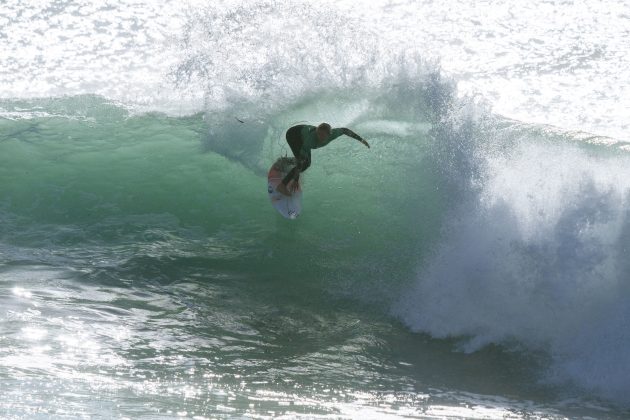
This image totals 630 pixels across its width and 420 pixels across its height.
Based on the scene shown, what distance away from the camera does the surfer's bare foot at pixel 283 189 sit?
9.30 m

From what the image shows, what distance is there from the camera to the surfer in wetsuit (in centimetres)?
842

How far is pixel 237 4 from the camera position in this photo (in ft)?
43.2

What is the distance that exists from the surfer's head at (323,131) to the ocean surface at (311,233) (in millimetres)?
1369

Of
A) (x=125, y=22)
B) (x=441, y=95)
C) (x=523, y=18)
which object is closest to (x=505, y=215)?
(x=441, y=95)

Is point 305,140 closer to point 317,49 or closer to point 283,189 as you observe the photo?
point 283,189

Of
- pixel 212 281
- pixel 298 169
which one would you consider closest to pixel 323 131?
pixel 298 169

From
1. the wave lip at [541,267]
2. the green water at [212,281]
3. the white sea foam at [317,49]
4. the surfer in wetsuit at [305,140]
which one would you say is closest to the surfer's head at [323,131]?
the surfer in wetsuit at [305,140]

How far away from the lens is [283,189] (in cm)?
934

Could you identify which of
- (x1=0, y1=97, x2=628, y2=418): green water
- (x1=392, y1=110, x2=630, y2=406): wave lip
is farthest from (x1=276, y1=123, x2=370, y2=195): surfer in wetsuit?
(x1=392, y1=110, x2=630, y2=406): wave lip

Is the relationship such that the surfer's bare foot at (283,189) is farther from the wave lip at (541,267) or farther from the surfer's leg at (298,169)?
the wave lip at (541,267)

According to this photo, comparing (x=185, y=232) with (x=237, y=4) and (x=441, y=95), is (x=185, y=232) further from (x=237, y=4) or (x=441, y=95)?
(x=237, y=4)

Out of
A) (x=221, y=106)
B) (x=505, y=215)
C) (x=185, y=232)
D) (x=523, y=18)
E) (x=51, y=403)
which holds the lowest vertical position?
(x=51, y=403)

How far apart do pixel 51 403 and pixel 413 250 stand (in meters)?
4.49

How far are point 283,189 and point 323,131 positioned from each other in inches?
45.8
